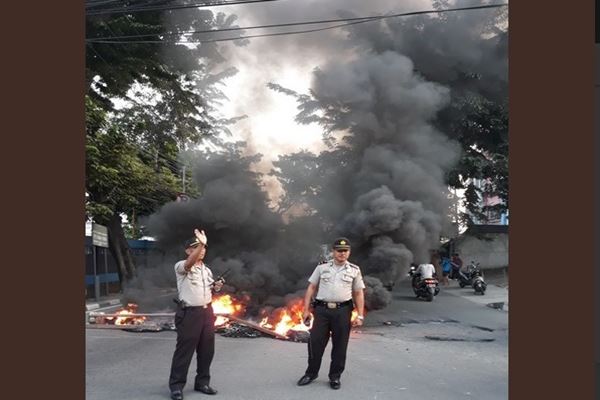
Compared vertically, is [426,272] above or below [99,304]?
above

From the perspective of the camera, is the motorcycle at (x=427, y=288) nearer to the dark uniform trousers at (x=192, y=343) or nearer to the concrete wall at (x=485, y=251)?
the concrete wall at (x=485, y=251)

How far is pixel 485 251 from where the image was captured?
21.4 metres

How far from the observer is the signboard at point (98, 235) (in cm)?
1414

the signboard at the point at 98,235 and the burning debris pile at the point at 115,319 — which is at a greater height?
the signboard at the point at 98,235

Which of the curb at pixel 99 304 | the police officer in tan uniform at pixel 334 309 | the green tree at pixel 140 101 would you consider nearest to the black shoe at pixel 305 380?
the police officer in tan uniform at pixel 334 309

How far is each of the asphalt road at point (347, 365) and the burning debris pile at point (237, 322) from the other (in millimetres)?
209

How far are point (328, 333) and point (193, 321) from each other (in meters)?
1.32

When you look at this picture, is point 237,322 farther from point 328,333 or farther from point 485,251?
point 485,251

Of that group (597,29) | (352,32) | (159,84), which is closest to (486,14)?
(352,32)

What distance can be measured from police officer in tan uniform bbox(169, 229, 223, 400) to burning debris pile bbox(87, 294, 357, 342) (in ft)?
9.13

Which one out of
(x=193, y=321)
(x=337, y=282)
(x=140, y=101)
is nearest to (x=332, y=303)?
(x=337, y=282)

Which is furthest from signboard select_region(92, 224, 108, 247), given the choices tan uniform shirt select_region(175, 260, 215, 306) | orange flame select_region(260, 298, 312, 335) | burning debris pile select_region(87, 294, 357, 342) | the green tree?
tan uniform shirt select_region(175, 260, 215, 306)

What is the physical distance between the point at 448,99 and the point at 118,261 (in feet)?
37.0

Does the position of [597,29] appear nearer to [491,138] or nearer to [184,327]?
[184,327]
